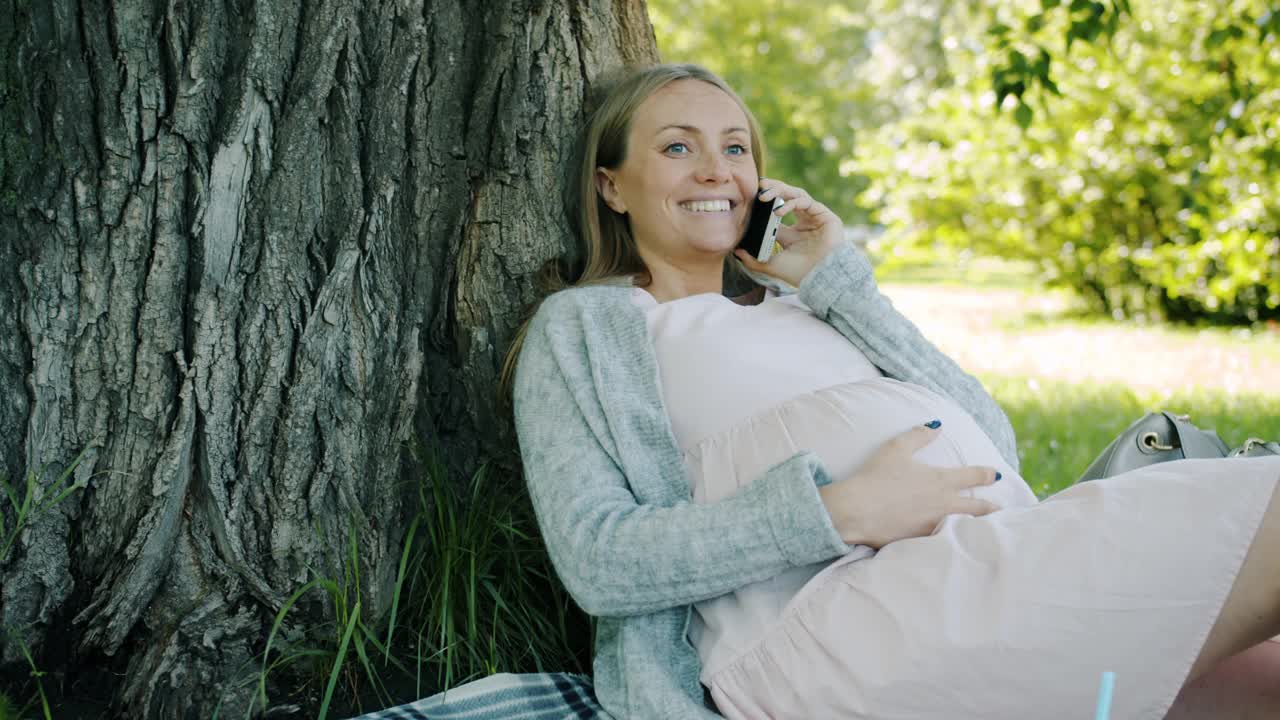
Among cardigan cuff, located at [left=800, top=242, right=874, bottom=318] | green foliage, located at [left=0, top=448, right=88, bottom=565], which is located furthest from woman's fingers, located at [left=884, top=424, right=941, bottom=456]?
green foliage, located at [left=0, top=448, right=88, bottom=565]

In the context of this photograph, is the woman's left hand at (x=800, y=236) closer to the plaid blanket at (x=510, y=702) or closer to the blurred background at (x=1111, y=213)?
the plaid blanket at (x=510, y=702)

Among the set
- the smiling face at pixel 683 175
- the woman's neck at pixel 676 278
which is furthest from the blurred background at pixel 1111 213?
the smiling face at pixel 683 175

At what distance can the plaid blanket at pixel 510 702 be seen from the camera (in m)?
2.07

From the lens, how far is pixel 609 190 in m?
2.83

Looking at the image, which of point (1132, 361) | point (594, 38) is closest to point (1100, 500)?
point (594, 38)

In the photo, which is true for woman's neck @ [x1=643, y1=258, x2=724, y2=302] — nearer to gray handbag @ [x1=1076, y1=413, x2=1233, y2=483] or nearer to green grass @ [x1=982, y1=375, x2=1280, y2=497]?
gray handbag @ [x1=1076, y1=413, x2=1233, y2=483]

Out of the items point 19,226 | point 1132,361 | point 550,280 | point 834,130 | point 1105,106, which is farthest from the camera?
point 834,130

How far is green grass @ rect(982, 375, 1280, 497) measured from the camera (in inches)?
174

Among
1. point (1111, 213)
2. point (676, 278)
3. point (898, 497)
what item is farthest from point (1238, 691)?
point (1111, 213)

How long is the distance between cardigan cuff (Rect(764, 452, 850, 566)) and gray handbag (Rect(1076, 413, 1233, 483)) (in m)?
0.92

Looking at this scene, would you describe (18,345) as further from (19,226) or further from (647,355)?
(647,355)

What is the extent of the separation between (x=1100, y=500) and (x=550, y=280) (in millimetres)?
1456

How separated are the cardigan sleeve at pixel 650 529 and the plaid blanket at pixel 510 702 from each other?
0.26 m

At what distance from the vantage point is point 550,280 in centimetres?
270
